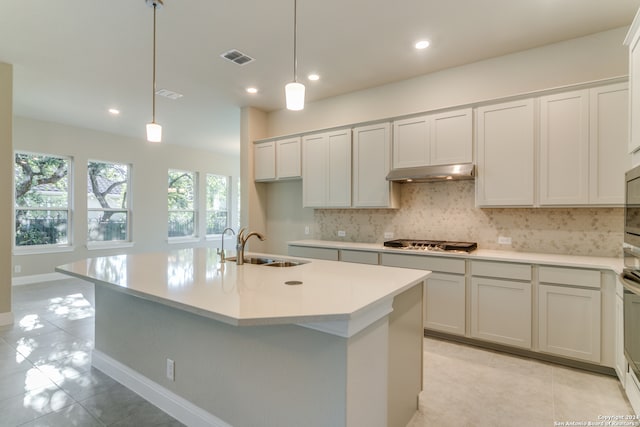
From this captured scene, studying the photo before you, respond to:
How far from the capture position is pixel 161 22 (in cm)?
276

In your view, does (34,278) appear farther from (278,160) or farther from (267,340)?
(267,340)

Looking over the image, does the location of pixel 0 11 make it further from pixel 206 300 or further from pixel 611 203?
pixel 611 203

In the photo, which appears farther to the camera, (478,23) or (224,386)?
(478,23)

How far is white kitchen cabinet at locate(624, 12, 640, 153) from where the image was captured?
6.68ft

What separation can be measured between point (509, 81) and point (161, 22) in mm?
3437

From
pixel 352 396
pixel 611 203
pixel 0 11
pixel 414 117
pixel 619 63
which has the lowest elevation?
pixel 352 396

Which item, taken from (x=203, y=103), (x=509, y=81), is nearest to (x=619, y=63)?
(x=509, y=81)

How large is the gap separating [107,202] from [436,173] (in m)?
6.56

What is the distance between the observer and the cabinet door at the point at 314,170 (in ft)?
14.3

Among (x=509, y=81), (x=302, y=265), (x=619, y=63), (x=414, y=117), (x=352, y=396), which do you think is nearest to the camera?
(x=352, y=396)

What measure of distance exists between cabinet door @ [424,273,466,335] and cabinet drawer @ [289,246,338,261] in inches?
46.9

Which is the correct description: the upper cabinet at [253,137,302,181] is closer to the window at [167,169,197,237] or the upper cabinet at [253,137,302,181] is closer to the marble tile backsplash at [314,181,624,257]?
the marble tile backsplash at [314,181,624,257]

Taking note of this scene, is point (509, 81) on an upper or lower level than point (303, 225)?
upper

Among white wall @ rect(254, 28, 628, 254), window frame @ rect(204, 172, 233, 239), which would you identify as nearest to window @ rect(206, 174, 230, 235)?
window frame @ rect(204, 172, 233, 239)
